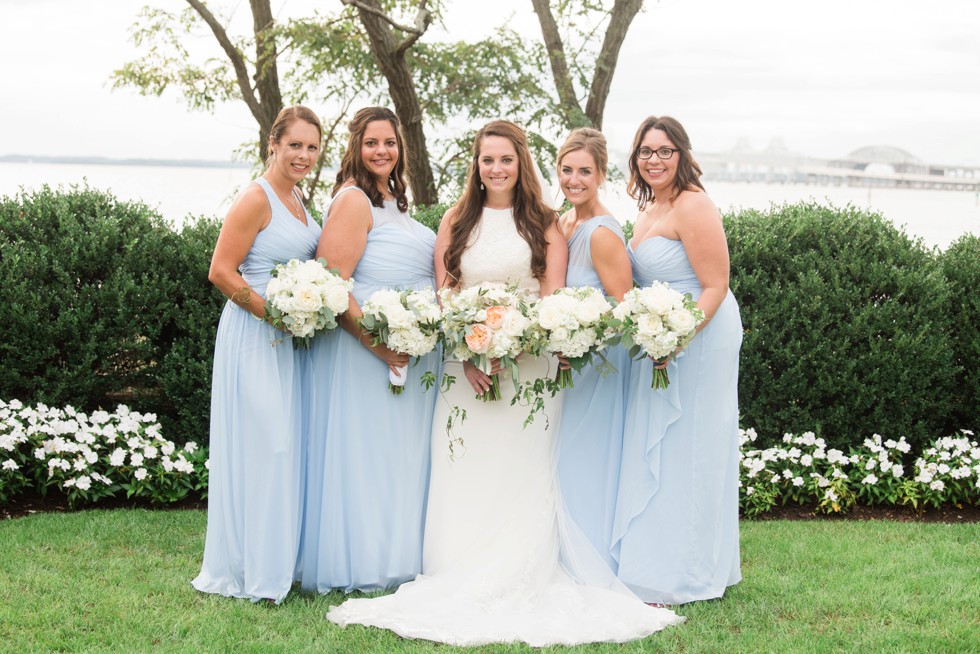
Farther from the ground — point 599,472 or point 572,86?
point 572,86

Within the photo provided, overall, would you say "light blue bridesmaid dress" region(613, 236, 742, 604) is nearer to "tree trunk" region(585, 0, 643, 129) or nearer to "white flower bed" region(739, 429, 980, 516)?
"white flower bed" region(739, 429, 980, 516)

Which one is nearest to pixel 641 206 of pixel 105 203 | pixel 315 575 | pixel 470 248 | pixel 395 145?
pixel 470 248

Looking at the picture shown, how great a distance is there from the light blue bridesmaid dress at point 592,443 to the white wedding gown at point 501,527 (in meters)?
0.08

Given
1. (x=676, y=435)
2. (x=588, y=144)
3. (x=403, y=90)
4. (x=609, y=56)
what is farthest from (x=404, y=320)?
(x=609, y=56)

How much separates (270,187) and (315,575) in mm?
2122

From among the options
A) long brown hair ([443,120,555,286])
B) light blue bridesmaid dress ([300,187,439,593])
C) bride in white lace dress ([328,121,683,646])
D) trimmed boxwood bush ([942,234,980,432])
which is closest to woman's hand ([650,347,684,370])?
bride in white lace dress ([328,121,683,646])

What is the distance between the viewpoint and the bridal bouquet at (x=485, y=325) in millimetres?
4570

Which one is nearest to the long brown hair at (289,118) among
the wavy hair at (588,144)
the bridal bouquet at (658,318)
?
the wavy hair at (588,144)

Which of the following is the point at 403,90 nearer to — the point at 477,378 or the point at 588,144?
the point at 588,144

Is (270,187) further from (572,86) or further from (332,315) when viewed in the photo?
(572,86)

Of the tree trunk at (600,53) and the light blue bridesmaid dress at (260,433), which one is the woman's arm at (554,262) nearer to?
the light blue bridesmaid dress at (260,433)

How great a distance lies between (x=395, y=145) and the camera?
510cm

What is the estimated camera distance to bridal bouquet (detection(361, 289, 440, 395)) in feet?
15.3

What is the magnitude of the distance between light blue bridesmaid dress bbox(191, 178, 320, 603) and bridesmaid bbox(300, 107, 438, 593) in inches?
5.9
